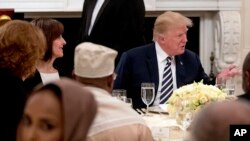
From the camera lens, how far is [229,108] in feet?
4.23

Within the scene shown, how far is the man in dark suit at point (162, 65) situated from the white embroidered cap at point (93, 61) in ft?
4.91

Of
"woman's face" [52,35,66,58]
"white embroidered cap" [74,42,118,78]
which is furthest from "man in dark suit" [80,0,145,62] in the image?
"white embroidered cap" [74,42,118,78]

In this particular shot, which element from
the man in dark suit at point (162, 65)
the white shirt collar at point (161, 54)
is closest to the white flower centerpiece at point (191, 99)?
the man in dark suit at point (162, 65)

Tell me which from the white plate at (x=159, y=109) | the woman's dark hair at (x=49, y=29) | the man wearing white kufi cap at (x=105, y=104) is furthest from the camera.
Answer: the woman's dark hair at (x=49, y=29)

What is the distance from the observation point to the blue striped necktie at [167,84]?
395cm

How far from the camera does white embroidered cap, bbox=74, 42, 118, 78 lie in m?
2.40

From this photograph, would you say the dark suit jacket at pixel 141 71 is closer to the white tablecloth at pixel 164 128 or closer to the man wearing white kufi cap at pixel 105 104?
the white tablecloth at pixel 164 128

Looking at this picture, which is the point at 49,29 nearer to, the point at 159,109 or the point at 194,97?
the point at 159,109

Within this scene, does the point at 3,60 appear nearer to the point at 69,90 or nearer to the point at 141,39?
the point at 69,90

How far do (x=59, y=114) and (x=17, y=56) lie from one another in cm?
131

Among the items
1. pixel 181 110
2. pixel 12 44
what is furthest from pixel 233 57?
pixel 12 44

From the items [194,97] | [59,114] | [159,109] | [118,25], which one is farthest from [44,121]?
[118,25]

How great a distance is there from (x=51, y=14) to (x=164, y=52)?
2868 millimetres

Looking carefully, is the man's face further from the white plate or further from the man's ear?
the man's ear
